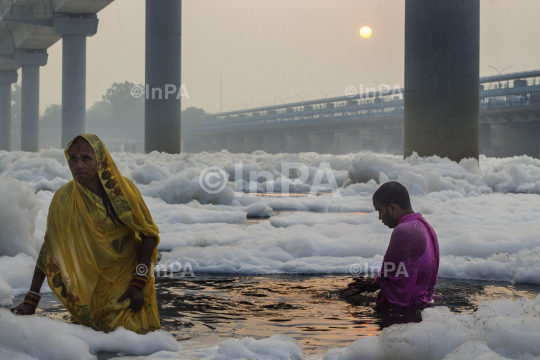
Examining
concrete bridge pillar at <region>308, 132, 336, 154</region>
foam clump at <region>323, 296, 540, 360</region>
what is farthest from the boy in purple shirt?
concrete bridge pillar at <region>308, 132, 336, 154</region>

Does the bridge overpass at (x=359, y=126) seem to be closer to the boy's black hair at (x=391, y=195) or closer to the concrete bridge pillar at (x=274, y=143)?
the concrete bridge pillar at (x=274, y=143)

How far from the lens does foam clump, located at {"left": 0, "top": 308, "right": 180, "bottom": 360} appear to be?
334cm

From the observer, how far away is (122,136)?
113 metres

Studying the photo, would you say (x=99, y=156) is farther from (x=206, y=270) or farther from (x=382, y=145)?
(x=382, y=145)

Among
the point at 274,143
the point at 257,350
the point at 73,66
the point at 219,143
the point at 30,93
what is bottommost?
the point at 257,350

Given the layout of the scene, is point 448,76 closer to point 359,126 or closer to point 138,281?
point 138,281

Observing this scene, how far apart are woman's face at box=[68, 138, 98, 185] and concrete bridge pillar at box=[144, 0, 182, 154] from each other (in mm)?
23052

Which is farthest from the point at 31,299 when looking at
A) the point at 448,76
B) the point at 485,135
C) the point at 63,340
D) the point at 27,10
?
the point at 485,135

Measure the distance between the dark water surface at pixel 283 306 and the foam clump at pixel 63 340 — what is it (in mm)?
113

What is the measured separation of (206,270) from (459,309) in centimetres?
270

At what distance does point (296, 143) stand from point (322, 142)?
12.8 feet

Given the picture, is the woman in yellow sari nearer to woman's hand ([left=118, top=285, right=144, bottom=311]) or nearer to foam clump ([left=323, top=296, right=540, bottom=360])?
woman's hand ([left=118, top=285, right=144, bottom=311])

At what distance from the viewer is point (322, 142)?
6844 cm

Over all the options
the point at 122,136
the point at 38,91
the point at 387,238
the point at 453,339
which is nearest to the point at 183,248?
the point at 387,238
